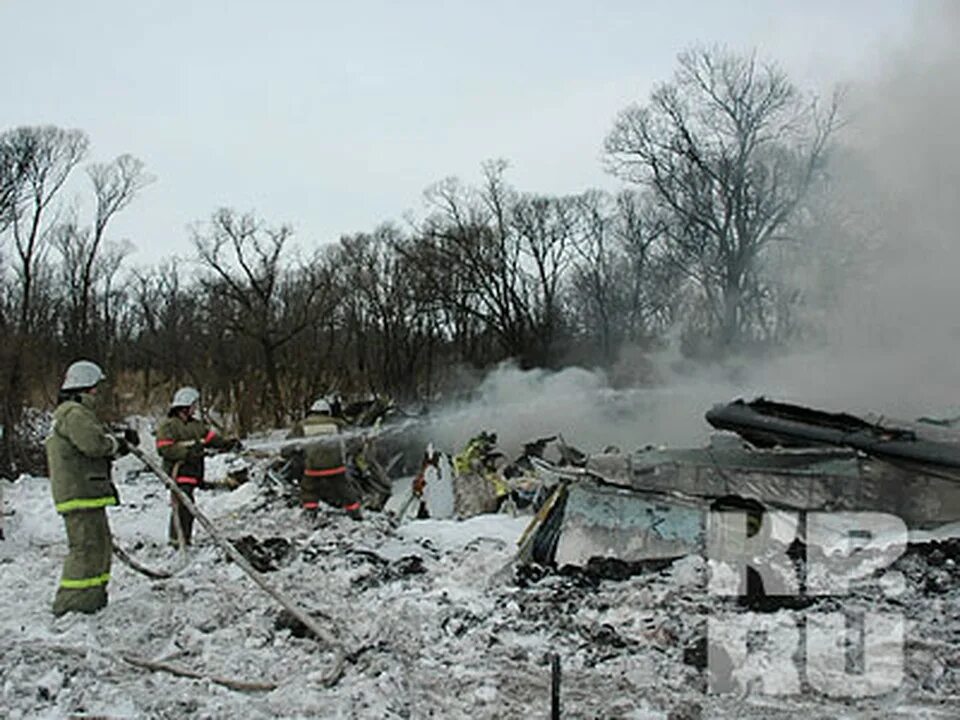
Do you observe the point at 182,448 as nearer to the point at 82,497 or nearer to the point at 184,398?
the point at 184,398

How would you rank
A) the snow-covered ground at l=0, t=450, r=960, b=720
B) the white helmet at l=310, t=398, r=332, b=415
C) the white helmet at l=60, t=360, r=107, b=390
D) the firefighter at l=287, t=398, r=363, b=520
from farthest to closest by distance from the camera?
1. the white helmet at l=310, t=398, r=332, b=415
2. the firefighter at l=287, t=398, r=363, b=520
3. the white helmet at l=60, t=360, r=107, b=390
4. the snow-covered ground at l=0, t=450, r=960, b=720

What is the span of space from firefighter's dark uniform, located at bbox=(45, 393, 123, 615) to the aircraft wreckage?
10.1 feet

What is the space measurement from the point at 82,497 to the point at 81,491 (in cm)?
4

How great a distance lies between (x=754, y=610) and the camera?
216 inches

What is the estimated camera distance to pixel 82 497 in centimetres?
583

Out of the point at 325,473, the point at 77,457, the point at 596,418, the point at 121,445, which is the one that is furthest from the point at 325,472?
the point at 596,418

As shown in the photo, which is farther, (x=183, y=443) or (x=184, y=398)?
(x=184, y=398)

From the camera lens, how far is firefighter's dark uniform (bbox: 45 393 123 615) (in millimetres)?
5633

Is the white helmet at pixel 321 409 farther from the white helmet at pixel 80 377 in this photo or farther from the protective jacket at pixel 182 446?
the white helmet at pixel 80 377

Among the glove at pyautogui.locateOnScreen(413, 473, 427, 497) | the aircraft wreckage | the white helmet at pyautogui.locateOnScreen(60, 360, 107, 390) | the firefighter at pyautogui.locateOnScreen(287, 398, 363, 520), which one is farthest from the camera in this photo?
the glove at pyautogui.locateOnScreen(413, 473, 427, 497)

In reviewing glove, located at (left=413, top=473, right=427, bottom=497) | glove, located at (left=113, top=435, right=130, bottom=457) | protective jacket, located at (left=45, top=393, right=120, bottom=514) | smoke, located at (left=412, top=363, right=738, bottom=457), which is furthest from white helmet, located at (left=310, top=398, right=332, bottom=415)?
smoke, located at (left=412, top=363, right=738, bottom=457)

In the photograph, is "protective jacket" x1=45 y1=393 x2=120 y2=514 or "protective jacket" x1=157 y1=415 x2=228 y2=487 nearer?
"protective jacket" x1=45 y1=393 x2=120 y2=514

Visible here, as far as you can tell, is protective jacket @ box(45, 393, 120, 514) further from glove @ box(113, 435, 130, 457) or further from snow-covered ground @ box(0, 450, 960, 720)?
snow-covered ground @ box(0, 450, 960, 720)

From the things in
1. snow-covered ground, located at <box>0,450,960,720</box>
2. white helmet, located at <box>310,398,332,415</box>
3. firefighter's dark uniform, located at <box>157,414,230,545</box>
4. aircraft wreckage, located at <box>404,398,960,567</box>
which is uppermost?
white helmet, located at <box>310,398,332,415</box>
